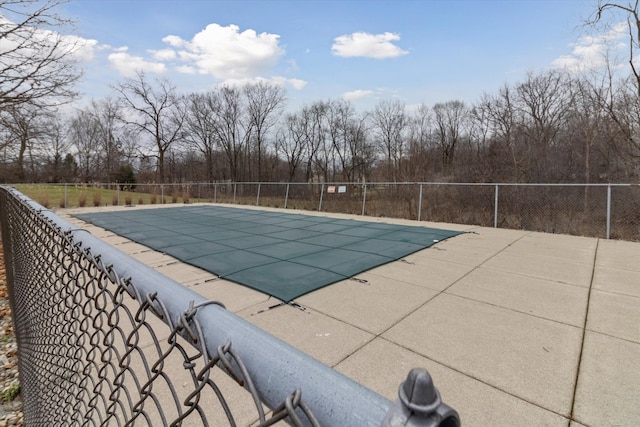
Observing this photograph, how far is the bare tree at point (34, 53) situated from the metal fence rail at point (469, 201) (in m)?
8.33

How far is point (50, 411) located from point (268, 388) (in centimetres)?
202

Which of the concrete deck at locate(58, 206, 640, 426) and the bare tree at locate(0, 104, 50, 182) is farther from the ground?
the bare tree at locate(0, 104, 50, 182)

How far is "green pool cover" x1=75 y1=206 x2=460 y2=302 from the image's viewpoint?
4043 mm

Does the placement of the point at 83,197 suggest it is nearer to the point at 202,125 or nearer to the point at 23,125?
the point at 23,125

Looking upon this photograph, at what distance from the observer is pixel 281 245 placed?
591 cm

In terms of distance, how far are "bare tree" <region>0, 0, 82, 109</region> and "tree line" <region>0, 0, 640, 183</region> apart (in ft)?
35.6

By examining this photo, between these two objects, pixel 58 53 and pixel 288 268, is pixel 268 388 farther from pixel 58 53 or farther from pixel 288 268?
pixel 58 53

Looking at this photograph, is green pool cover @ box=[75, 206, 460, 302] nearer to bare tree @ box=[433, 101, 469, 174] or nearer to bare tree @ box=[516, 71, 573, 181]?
bare tree @ box=[516, 71, 573, 181]

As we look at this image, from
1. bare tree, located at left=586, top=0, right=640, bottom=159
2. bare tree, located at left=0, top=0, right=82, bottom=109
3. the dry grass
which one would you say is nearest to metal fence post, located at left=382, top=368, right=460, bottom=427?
bare tree, located at left=0, top=0, right=82, bottom=109

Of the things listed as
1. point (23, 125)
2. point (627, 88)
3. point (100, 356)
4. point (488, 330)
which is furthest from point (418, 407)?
point (627, 88)

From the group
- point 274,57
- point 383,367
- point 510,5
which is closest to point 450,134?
point 274,57

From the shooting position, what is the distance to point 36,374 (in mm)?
2025

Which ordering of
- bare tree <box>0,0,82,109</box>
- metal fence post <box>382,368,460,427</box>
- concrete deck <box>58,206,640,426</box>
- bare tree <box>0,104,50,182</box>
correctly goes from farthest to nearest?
bare tree <box>0,104,50,182</box>, bare tree <box>0,0,82,109</box>, concrete deck <box>58,206,640,426</box>, metal fence post <box>382,368,460,427</box>

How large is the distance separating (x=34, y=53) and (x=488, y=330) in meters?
7.34
